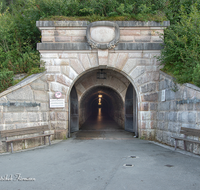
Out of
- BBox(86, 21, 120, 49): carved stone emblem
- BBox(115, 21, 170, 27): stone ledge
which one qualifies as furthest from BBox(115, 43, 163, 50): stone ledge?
BBox(115, 21, 170, 27): stone ledge

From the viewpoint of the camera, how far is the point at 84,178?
3.48 meters

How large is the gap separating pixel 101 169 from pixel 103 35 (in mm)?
5181

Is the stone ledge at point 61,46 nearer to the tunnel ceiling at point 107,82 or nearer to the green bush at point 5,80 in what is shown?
the green bush at point 5,80

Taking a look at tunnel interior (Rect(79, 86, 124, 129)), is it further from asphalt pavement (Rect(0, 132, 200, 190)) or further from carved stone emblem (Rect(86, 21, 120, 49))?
asphalt pavement (Rect(0, 132, 200, 190))

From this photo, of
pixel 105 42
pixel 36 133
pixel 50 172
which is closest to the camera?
pixel 50 172

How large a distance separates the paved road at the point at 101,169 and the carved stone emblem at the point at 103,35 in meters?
3.96

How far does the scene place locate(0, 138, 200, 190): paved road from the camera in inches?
126

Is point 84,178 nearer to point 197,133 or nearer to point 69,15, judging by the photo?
point 197,133

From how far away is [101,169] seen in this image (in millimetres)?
3982

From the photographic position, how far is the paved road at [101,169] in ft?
10.5

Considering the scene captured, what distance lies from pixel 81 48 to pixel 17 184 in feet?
18.2

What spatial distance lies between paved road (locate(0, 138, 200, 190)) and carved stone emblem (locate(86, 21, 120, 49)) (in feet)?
13.0

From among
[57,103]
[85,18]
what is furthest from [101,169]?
[85,18]

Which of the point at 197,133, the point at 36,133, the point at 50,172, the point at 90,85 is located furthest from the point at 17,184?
the point at 90,85
